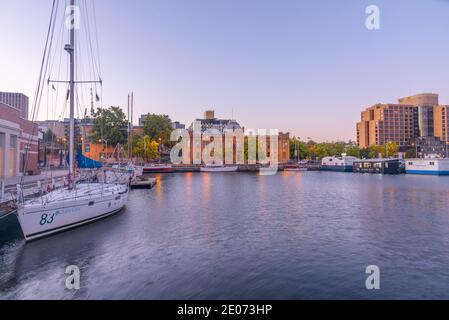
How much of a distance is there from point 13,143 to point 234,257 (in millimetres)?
46538

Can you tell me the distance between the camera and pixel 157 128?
5103 inches

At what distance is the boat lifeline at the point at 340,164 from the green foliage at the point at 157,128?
252 ft

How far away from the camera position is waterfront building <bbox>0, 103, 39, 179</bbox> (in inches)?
1688

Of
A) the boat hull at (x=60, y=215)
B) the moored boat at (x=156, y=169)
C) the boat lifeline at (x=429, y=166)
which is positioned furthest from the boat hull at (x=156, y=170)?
the boat lifeline at (x=429, y=166)

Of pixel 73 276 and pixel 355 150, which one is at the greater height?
pixel 355 150

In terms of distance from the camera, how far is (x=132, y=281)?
13469 mm

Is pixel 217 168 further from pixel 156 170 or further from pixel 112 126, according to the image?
pixel 112 126

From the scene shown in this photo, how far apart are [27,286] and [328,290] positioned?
13279 mm

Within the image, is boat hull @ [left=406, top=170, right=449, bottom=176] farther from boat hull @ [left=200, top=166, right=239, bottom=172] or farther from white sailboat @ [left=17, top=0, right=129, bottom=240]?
white sailboat @ [left=17, top=0, right=129, bottom=240]

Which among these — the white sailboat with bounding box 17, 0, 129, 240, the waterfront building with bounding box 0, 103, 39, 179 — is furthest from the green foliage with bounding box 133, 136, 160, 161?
the white sailboat with bounding box 17, 0, 129, 240

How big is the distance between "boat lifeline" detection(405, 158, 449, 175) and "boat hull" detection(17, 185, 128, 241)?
10875 centimetres

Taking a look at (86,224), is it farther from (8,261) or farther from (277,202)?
(277,202)
